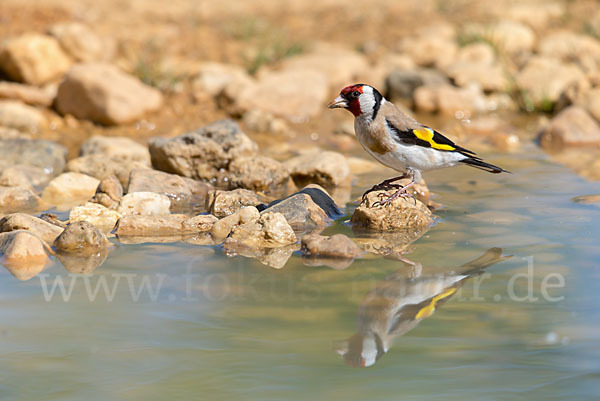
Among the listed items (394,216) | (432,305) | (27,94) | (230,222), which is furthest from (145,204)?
(27,94)

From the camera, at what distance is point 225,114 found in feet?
33.6

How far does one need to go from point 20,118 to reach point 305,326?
6.73 m

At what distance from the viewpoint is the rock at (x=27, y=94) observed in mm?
9789

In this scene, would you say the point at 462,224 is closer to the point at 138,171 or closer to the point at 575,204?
the point at 575,204

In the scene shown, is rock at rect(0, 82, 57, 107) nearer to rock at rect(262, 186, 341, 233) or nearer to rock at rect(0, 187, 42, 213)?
rock at rect(0, 187, 42, 213)

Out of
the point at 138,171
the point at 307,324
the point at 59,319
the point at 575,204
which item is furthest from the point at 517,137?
the point at 59,319

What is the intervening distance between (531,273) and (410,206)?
131cm

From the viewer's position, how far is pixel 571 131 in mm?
9250

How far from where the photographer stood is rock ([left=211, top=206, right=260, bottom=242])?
570cm

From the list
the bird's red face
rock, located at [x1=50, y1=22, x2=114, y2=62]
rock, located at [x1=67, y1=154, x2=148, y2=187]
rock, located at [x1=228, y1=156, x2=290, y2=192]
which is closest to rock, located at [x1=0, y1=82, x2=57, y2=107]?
rock, located at [x1=50, y1=22, x2=114, y2=62]

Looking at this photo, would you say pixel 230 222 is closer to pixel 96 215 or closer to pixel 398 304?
pixel 96 215

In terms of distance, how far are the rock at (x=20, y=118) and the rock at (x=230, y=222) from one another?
15.5 ft

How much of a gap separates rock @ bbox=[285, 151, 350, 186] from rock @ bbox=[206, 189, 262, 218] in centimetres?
105

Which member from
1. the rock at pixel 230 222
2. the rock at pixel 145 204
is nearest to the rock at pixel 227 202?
the rock at pixel 145 204
